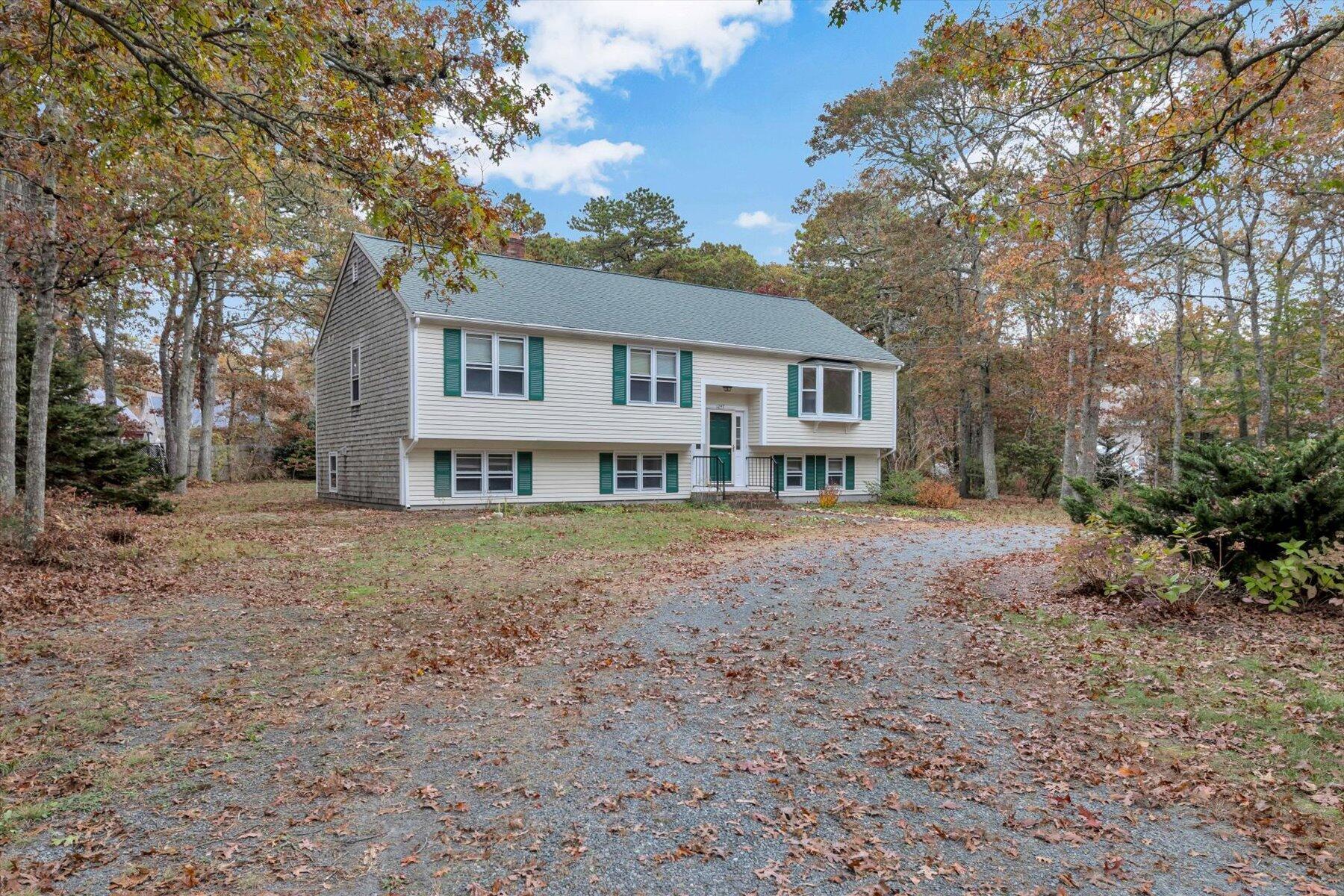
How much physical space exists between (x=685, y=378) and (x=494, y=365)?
5220 mm

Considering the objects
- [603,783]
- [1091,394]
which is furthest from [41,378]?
[1091,394]

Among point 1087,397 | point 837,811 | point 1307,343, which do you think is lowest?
point 837,811

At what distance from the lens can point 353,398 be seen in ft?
62.1

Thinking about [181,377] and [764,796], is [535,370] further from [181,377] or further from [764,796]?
[181,377]

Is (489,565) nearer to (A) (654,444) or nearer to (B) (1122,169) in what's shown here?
(B) (1122,169)

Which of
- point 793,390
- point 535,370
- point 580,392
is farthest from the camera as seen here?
point 793,390

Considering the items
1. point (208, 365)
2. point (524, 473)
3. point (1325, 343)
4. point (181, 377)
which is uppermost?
point (208, 365)

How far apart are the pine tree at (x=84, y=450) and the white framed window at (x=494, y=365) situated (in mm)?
6623

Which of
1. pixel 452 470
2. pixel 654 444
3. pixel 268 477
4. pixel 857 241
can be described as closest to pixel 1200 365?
pixel 857 241

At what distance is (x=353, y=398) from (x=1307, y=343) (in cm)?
2509

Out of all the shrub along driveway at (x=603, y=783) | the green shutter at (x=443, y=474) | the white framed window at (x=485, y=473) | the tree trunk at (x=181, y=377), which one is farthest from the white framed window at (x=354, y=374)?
the shrub along driveway at (x=603, y=783)

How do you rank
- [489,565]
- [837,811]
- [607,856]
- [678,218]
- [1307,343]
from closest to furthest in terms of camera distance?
[607,856], [837,811], [489,565], [1307,343], [678,218]

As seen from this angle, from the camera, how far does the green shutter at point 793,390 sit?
828 inches

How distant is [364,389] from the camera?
18.2m
